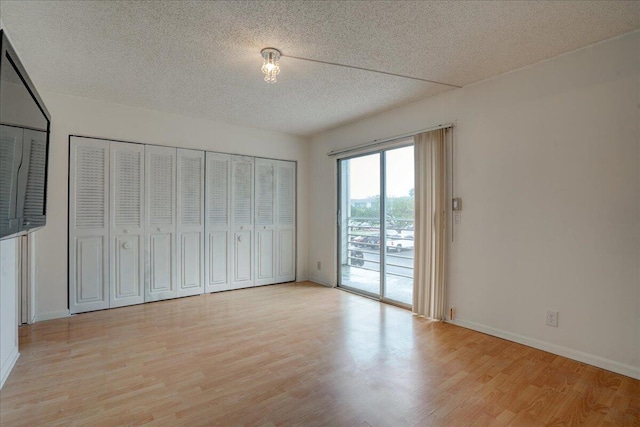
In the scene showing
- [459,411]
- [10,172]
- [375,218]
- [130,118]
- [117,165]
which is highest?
[130,118]

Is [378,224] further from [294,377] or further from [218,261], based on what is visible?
[294,377]

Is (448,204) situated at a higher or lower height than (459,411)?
higher

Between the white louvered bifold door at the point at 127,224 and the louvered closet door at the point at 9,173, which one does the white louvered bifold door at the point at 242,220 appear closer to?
the white louvered bifold door at the point at 127,224

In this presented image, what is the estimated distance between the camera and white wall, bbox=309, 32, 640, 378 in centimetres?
240

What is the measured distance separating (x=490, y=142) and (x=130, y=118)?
427 centimetres

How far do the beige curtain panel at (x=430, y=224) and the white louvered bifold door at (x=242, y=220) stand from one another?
2.62 m

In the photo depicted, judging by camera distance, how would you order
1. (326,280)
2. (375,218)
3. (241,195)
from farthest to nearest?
(326,280), (241,195), (375,218)

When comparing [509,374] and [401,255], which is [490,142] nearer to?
[401,255]

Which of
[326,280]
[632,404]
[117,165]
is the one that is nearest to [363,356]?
[632,404]

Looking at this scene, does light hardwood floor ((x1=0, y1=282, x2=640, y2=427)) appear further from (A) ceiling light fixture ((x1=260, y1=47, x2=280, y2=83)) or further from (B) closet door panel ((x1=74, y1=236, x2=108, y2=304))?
(A) ceiling light fixture ((x1=260, y1=47, x2=280, y2=83))

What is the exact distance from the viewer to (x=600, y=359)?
2484 mm

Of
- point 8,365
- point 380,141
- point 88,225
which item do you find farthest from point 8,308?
point 380,141

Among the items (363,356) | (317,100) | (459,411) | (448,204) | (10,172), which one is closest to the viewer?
(10,172)

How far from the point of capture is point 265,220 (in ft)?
17.2
